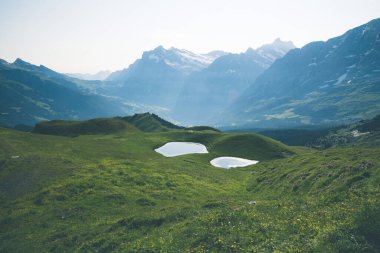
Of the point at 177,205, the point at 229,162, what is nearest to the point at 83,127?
the point at 229,162

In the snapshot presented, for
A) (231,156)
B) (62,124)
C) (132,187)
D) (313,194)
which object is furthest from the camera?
(62,124)

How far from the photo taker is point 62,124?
16600 cm

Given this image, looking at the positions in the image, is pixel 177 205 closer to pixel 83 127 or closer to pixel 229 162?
pixel 229 162

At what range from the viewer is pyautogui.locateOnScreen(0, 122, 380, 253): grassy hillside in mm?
23672

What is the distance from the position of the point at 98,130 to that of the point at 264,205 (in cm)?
12694

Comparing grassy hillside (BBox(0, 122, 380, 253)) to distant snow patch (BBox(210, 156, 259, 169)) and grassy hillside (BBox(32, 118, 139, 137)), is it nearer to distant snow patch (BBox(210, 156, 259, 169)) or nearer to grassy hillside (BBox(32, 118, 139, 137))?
distant snow patch (BBox(210, 156, 259, 169))

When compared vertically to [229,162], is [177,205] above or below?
above

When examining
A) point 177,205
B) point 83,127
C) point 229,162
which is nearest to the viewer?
point 177,205

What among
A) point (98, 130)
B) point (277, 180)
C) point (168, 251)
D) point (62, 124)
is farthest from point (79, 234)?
point (62, 124)

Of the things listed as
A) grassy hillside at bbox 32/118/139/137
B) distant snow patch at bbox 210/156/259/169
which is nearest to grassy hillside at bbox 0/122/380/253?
distant snow patch at bbox 210/156/259/169

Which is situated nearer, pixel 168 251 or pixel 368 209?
pixel 368 209

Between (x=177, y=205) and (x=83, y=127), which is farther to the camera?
(x=83, y=127)

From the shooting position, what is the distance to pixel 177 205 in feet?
Answer: 133

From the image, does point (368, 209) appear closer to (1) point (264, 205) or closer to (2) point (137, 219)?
(1) point (264, 205)
